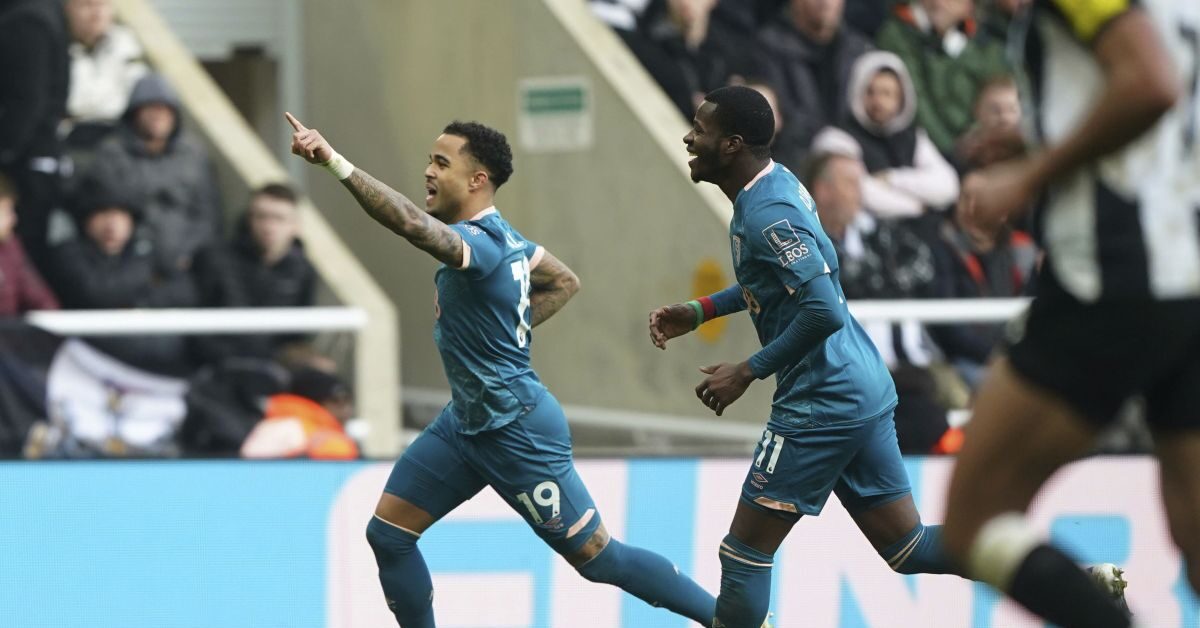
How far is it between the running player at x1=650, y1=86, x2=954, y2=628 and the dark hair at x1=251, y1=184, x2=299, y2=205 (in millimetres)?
4502

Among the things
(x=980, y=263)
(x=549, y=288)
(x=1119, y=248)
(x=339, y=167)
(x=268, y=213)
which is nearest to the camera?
(x=1119, y=248)

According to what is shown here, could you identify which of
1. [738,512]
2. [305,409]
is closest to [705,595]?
[738,512]

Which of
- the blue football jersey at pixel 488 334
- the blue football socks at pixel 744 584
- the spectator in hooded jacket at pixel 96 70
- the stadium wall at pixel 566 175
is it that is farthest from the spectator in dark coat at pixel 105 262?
the blue football socks at pixel 744 584

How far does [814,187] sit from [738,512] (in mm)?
4140

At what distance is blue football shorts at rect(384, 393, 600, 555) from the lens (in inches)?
231

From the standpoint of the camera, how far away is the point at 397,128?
1219cm

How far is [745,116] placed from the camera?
17.7 ft

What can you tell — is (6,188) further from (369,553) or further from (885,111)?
(885,111)

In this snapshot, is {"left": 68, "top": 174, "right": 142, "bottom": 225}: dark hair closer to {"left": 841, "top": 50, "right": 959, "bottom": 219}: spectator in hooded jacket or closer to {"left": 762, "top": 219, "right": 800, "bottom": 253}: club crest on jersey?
A: {"left": 841, "top": 50, "right": 959, "bottom": 219}: spectator in hooded jacket

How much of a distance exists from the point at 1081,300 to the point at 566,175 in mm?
7321

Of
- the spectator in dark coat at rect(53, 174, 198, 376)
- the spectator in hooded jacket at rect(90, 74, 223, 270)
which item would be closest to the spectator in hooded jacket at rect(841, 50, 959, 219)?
the spectator in hooded jacket at rect(90, 74, 223, 270)

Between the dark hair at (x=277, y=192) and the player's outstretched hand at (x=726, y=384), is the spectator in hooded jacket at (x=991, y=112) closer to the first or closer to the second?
the dark hair at (x=277, y=192)

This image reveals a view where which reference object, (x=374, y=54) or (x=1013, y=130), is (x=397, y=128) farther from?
(x=1013, y=130)

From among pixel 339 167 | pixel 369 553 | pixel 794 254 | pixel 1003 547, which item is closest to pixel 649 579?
pixel 369 553
